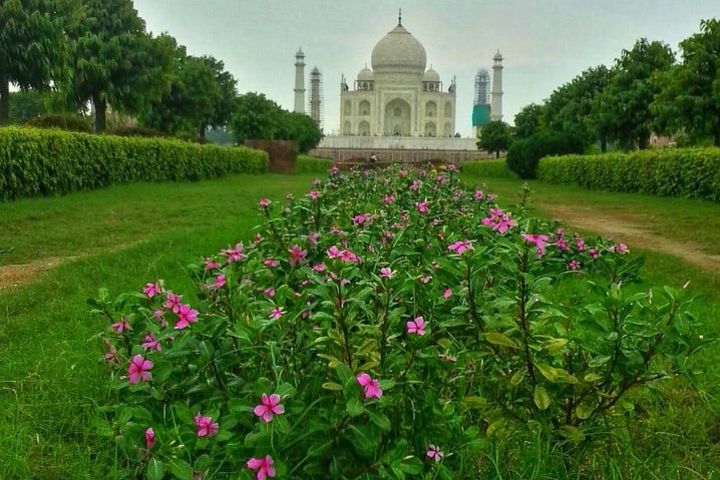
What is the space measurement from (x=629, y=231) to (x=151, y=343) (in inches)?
244

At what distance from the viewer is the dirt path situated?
508 cm

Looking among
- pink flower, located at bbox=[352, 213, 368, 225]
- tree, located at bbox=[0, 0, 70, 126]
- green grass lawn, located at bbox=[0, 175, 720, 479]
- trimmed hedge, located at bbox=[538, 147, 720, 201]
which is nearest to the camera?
green grass lawn, located at bbox=[0, 175, 720, 479]

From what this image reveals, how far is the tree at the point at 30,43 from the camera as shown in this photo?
50.8ft

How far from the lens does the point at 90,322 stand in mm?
2785

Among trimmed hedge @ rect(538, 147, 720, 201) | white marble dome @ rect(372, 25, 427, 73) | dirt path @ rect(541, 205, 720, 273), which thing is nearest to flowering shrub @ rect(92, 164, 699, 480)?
dirt path @ rect(541, 205, 720, 273)

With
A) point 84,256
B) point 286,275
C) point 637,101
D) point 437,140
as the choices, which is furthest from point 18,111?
point 286,275

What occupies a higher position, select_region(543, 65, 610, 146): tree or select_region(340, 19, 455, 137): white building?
select_region(340, 19, 455, 137): white building

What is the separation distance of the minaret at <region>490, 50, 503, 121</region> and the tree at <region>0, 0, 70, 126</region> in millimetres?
48929

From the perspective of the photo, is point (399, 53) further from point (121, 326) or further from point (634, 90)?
point (121, 326)

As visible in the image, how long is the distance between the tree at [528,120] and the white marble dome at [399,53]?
2485cm

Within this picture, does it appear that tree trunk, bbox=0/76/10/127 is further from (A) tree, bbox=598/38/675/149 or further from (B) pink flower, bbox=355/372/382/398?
(B) pink flower, bbox=355/372/382/398

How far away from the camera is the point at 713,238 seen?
6.10 meters

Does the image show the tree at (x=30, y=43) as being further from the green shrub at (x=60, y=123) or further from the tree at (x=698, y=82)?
the tree at (x=698, y=82)

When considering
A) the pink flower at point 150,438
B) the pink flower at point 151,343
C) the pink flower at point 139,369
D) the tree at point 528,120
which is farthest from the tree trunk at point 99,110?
the pink flower at point 150,438
